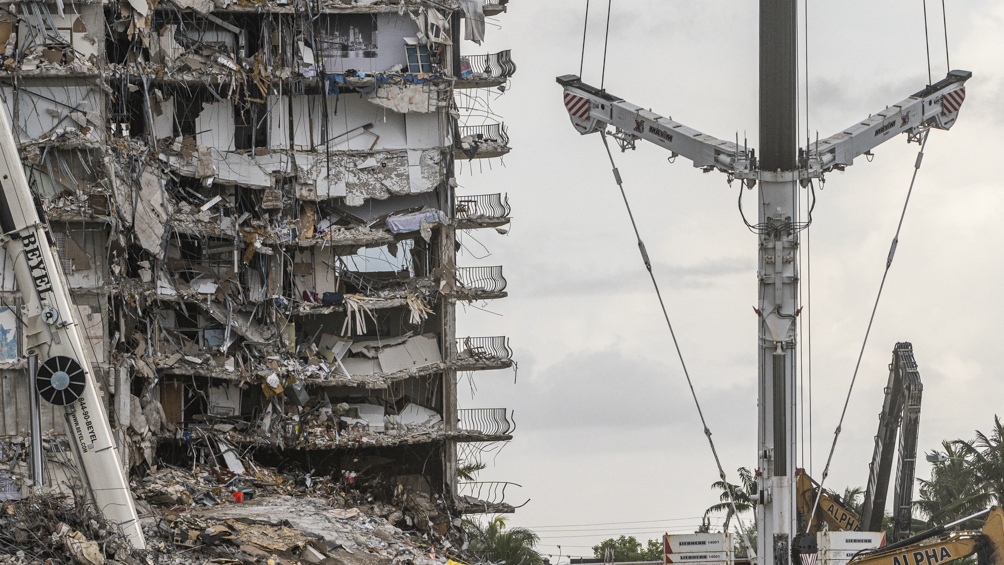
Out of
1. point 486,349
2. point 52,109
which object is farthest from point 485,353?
point 52,109

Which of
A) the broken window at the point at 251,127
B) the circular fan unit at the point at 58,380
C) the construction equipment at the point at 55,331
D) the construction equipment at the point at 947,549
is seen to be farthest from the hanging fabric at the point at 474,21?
the construction equipment at the point at 947,549

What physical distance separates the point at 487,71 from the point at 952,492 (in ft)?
66.5

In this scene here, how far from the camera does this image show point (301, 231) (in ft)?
163

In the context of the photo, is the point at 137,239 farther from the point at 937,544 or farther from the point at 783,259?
the point at 937,544

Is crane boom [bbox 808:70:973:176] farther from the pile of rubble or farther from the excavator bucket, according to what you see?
the pile of rubble

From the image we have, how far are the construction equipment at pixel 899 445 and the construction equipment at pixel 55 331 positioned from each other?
825 inches

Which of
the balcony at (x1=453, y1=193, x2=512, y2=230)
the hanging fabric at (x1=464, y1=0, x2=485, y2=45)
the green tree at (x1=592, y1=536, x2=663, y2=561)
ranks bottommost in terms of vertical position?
the green tree at (x1=592, y1=536, x2=663, y2=561)

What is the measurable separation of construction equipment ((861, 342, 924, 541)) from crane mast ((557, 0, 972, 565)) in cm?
1227

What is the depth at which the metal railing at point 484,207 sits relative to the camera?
169 ft

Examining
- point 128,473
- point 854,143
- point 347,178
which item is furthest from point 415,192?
point 854,143

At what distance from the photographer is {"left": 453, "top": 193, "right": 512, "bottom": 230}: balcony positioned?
51406mm

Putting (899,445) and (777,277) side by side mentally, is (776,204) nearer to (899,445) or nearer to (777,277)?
(777,277)

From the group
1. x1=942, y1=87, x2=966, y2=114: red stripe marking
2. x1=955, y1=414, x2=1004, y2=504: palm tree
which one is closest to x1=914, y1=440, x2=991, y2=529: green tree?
x1=955, y1=414, x2=1004, y2=504: palm tree

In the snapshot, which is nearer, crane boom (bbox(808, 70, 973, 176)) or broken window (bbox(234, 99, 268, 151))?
crane boom (bbox(808, 70, 973, 176))
